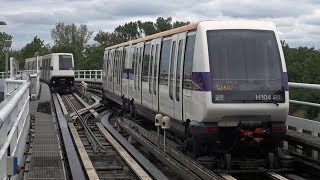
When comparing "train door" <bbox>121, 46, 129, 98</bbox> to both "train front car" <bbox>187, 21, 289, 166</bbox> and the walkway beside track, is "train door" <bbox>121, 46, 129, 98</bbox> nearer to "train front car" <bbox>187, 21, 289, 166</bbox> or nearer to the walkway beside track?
the walkway beside track

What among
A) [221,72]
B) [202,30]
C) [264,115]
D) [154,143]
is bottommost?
[154,143]

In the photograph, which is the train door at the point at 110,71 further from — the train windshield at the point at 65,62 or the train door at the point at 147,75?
the train windshield at the point at 65,62

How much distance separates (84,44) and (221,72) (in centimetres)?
11050

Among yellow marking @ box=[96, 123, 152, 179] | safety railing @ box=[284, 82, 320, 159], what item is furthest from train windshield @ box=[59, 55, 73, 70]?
safety railing @ box=[284, 82, 320, 159]

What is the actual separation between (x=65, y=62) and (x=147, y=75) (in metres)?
24.5

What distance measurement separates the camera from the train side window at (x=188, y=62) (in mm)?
10031

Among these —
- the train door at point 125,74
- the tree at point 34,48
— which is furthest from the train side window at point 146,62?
the tree at point 34,48

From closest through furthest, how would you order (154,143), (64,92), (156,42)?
(154,143)
(156,42)
(64,92)

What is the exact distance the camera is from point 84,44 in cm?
11800

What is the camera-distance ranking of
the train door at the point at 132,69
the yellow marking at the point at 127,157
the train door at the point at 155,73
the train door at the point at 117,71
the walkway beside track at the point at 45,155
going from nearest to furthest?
the walkway beside track at the point at 45,155 → the yellow marking at the point at 127,157 → the train door at the point at 155,73 → the train door at the point at 132,69 → the train door at the point at 117,71

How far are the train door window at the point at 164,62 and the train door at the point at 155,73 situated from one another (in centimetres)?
34

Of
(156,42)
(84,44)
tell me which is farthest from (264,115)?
(84,44)

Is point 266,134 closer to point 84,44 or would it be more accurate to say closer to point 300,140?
point 300,140

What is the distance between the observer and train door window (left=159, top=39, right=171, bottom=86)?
39.8ft
